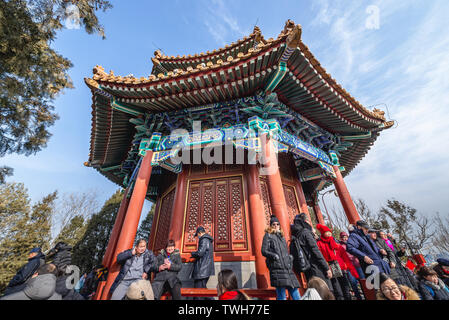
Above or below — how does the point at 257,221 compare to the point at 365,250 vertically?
above

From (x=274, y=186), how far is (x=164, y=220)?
475cm

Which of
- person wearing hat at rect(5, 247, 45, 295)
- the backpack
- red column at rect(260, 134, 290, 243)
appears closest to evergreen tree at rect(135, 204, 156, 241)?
person wearing hat at rect(5, 247, 45, 295)

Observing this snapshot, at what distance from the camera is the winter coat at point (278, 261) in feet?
9.26

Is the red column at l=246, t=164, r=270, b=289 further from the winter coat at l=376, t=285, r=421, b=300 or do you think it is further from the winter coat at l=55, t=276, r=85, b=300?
the winter coat at l=55, t=276, r=85, b=300

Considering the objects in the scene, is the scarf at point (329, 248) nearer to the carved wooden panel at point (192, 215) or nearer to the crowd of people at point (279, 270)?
the crowd of people at point (279, 270)

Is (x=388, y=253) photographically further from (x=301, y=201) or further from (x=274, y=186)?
(x=301, y=201)

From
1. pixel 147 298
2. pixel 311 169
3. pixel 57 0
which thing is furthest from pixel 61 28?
pixel 311 169

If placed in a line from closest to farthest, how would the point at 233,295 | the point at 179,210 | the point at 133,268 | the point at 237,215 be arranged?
the point at 233,295 → the point at 133,268 → the point at 237,215 → the point at 179,210

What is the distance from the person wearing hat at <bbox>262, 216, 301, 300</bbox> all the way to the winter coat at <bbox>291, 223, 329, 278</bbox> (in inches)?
19.5

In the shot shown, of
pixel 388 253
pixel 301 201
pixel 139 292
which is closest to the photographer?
pixel 139 292

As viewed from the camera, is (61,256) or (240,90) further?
(240,90)

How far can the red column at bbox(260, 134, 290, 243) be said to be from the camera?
4227 mm

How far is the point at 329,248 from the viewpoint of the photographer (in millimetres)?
3881

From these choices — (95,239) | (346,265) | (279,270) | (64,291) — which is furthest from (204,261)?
(95,239)
